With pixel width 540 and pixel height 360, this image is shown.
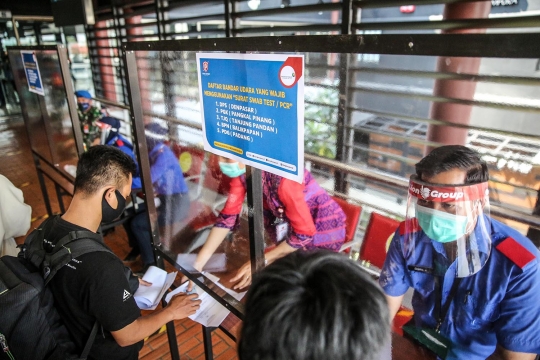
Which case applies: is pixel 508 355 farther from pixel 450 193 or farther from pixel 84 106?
pixel 84 106

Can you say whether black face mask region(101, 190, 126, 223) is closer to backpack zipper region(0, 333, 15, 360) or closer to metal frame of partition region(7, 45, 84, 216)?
backpack zipper region(0, 333, 15, 360)

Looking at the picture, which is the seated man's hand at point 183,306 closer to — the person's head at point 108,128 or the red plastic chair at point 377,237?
the red plastic chair at point 377,237

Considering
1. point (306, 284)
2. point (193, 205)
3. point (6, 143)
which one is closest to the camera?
point (306, 284)

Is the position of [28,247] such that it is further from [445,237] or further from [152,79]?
[445,237]

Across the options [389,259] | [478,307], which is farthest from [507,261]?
[389,259]

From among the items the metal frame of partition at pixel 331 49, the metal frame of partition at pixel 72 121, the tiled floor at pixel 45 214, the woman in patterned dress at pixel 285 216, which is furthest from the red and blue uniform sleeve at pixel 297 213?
the metal frame of partition at pixel 72 121

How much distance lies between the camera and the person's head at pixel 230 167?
53.5 inches

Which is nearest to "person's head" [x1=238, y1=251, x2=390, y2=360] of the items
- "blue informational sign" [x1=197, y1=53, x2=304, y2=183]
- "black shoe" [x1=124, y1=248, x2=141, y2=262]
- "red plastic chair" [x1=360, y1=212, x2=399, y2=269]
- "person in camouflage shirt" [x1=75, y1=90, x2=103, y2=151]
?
"blue informational sign" [x1=197, y1=53, x2=304, y2=183]

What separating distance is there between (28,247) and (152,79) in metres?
0.90

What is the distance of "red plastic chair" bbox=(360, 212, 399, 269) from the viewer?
201 cm

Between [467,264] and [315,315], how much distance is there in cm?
87

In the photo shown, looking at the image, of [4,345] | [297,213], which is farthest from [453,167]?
[4,345]

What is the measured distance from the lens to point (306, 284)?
0.64m

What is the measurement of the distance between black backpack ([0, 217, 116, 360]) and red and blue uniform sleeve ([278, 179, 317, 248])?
776 mm
